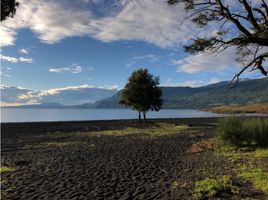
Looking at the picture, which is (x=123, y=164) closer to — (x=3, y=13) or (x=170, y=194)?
(x=170, y=194)

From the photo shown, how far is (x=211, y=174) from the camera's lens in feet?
53.0

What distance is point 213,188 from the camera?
12.9 meters

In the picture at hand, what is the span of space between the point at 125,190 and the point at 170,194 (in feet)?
6.06

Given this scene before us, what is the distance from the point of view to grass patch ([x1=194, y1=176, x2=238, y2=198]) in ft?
40.9

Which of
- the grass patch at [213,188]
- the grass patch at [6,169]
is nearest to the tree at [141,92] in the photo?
the grass patch at [6,169]

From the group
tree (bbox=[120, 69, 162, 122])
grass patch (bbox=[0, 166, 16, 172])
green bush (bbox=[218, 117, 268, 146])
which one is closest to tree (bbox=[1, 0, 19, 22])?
grass patch (bbox=[0, 166, 16, 172])

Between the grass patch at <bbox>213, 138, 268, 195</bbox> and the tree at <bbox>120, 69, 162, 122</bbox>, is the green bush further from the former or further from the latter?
the tree at <bbox>120, 69, 162, 122</bbox>

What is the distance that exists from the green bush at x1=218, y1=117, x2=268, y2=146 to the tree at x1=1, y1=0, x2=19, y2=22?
18.4m

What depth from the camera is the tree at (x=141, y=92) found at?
69.3 metres

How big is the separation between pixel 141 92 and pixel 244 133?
4406 centimetres

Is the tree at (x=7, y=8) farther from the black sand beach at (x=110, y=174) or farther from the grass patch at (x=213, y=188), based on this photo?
the grass patch at (x=213, y=188)

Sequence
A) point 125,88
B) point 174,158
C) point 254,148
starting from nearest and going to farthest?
point 174,158 < point 254,148 < point 125,88

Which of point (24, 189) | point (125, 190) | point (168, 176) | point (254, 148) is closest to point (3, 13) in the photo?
point (24, 189)

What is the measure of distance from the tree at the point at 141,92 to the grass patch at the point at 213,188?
181 ft
